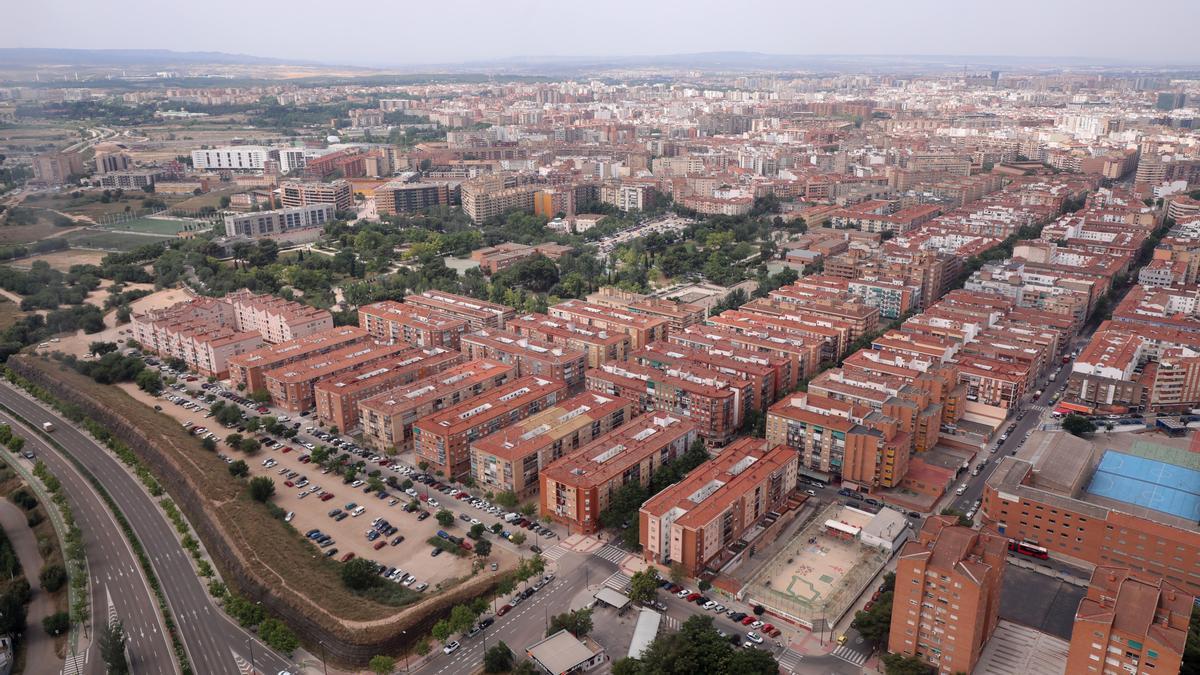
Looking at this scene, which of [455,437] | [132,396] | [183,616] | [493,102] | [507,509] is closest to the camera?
[183,616]

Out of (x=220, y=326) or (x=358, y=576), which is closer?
(x=358, y=576)

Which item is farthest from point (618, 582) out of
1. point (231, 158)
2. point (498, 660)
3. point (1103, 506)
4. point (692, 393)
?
point (231, 158)

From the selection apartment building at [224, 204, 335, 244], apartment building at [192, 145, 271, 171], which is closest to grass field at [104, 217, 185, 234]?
apartment building at [224, 204, 335, 244]

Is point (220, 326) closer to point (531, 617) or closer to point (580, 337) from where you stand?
point (580, 337)

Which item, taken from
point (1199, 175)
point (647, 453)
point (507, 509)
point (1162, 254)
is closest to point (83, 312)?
point (507, 509)

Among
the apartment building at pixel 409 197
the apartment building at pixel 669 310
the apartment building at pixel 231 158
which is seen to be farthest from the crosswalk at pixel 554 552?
the apartment building at pixel 231 158

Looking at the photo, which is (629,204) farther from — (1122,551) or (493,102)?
(493,102)
